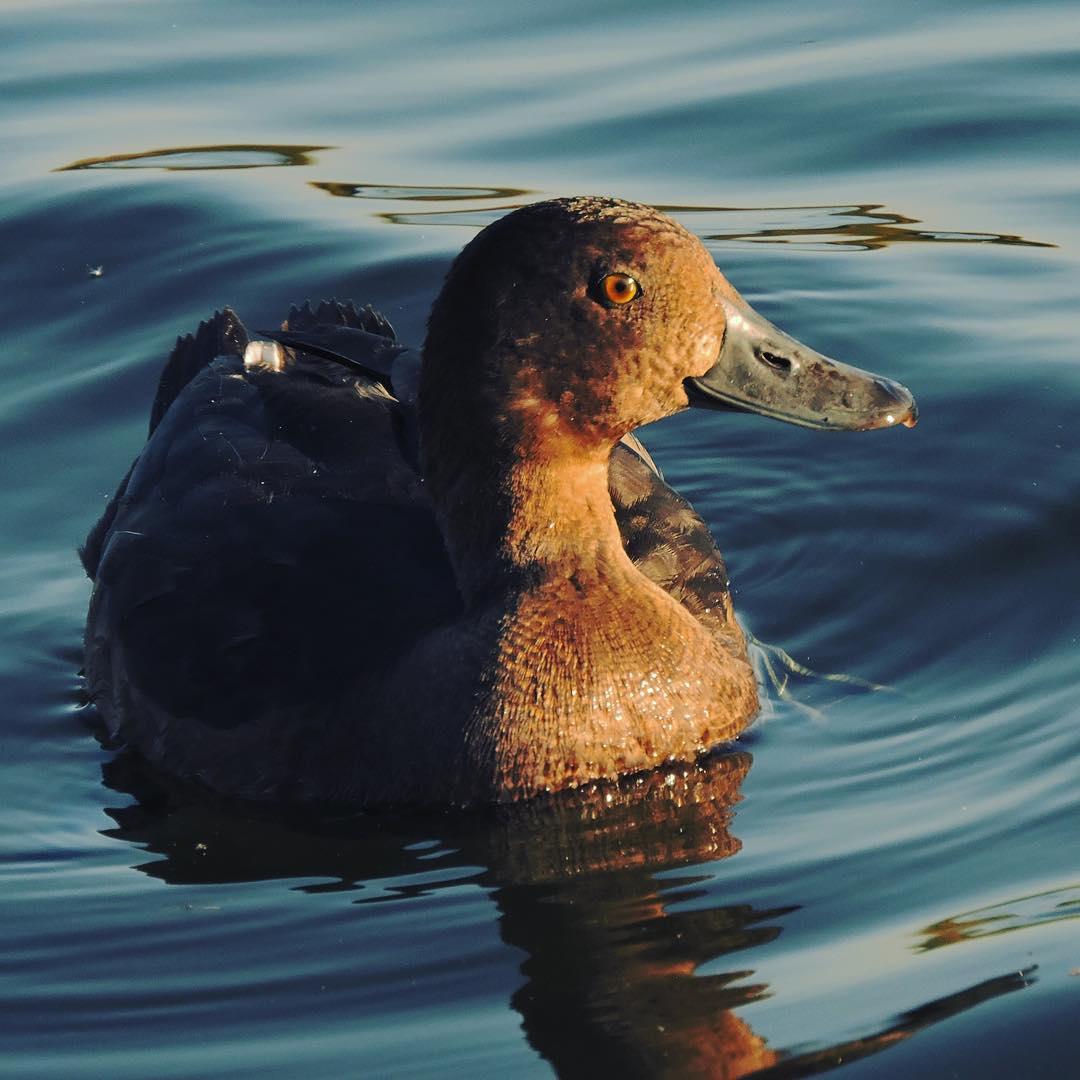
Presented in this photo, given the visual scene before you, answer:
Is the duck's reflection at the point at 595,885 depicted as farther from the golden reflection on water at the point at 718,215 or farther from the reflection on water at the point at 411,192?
the reflection on water at the point at 411,192

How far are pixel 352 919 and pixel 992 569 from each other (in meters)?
2.72

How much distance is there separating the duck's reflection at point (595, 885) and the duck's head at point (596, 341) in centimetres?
93

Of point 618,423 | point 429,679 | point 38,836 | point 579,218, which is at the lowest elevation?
point 38,836

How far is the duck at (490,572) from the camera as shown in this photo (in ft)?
18.0

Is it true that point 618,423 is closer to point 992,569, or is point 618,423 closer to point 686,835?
point 686,835

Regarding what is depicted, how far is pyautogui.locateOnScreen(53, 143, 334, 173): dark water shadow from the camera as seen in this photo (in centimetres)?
1038

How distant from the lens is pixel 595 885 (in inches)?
197

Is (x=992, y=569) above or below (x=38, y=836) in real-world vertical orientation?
above

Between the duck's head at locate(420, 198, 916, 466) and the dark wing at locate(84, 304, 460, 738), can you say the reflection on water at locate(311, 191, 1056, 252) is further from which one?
the duck's head at locate(420, 198, 916, 466)

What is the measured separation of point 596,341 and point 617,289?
143mm

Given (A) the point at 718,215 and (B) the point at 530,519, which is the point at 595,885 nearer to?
(B) the point at 530,519

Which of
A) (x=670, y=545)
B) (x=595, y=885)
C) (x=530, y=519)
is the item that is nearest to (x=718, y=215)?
(x=670, y=545)

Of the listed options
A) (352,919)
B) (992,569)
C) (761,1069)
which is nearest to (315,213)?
(992,569)

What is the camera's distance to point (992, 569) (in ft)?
22.2
